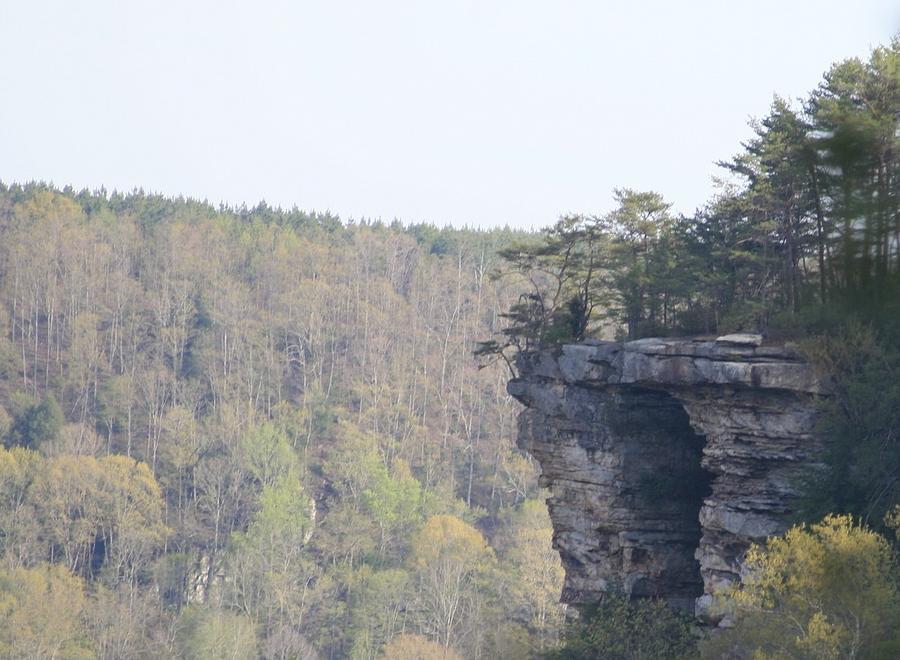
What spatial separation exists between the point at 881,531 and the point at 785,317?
4.81 meters

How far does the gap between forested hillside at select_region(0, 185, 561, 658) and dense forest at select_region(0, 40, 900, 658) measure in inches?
8.4

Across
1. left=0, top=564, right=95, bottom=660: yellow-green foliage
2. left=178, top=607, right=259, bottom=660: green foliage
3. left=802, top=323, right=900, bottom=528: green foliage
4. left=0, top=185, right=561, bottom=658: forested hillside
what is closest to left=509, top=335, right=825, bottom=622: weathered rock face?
left=802, top=323, right=900, bottom=528: green foliage

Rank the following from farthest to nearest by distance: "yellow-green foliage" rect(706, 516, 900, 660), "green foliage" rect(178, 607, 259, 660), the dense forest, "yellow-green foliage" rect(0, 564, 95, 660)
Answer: "green foliage" rect(178, 607, 259, 660)
"yellow-green foliage" rect(0, 564, 95, 660)
the dense forest
"yellow-green foliage" rect(706, 516, 900, 660)

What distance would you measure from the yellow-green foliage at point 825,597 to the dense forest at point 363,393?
9 centimetres

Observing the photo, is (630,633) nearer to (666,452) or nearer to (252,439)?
(666,452)

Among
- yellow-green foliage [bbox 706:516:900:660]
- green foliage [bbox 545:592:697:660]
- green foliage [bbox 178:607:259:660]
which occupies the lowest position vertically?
green foliage [bbox 178:607:259:660]

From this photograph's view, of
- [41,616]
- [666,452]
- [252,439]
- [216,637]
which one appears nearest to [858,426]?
[666,452]

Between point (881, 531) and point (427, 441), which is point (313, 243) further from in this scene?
point (881, 531)

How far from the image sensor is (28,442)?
85.4 metres

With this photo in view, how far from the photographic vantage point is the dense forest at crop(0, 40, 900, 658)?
1022 inches

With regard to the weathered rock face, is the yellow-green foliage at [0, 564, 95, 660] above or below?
below

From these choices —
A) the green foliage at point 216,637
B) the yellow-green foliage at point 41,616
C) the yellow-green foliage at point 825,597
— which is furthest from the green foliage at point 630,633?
the yellow-green foliage at point 41,616

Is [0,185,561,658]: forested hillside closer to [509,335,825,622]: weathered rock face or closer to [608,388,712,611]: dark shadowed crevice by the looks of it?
[509,335,825,622]: weathered rock face

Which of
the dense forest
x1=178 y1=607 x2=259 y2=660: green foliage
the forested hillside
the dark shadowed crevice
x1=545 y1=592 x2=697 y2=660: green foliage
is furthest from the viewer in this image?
the forested hillside
